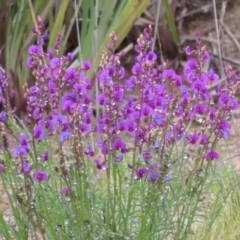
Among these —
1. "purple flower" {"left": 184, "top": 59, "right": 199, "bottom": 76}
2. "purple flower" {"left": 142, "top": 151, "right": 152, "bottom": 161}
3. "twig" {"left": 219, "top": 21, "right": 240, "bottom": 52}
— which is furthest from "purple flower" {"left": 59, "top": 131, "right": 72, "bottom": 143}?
"twig" {"left": 219, "top": 21, "right": 240, "bottom": 52}

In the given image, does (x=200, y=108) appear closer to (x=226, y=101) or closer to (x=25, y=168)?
(x=226, y=101)

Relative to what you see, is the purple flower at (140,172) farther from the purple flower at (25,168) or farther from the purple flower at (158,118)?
the purple flower at (25,168)

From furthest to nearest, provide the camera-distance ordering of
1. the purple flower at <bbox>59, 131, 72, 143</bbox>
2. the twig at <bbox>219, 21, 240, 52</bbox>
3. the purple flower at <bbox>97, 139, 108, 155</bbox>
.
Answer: the twig at <bbox>219, 21, 240, 52</bbox>, the purple flower at <bbox>97, 139, 108, 155</bbox>, the purple flower at <bbox>59, 131, 72, 143</bbox>

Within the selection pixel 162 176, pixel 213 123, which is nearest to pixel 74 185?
pixel 162 176

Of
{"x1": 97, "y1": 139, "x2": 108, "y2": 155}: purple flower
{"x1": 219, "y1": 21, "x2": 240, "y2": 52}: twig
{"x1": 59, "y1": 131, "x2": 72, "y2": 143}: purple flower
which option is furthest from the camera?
{"x1": 219, "y1": 21, "x2": 240, "y2": 52}: twig

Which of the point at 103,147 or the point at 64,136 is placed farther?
the point at 103,147

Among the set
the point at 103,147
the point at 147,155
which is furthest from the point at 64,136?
the point at 147,155

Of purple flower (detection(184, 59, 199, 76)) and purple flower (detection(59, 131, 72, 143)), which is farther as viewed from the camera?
purple flower (detection(184, 59, 199, 76))

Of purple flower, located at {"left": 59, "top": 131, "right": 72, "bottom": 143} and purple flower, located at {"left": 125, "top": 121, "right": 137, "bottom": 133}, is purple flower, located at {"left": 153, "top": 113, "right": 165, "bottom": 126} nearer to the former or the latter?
purple flower, located at {"left": 125, "top": 121, "right": 137, "bottom": 133}

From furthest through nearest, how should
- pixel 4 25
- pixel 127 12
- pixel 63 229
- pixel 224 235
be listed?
pixel 4 25 → pixel 127 12 → pixel 224 235 → pixel 63 229

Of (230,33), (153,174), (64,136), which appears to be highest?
(230,33)

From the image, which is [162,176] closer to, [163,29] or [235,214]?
[235,214]
